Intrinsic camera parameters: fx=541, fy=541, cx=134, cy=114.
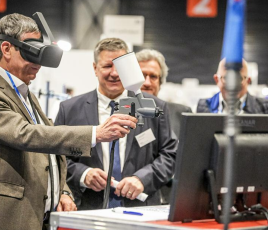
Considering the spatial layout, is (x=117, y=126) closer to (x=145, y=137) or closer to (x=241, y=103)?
(x=145, y=137)

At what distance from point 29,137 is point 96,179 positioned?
0.76m

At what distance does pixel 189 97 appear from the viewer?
8.88 m

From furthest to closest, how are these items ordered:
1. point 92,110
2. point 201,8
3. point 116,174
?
point 201,8 < point 92,110 < point 116,174

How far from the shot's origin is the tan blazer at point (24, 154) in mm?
2449

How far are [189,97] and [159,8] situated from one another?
235 inches

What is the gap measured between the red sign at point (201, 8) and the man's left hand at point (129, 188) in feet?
28.7

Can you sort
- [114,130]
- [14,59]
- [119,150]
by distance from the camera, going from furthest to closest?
[119,150]
[14,59]
[114,130]

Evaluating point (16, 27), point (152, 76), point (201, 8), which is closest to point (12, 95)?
point (16, 27)

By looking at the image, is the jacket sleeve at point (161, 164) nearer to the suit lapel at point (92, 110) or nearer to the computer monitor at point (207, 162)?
the suit lapel at point (92, 110)

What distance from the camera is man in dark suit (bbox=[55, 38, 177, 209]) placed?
325cm

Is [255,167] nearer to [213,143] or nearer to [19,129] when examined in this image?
[213,143]

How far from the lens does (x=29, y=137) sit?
2434 mm

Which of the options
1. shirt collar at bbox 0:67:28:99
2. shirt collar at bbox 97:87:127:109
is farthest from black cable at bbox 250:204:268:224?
shirt collar at bbox 97:87:127:109

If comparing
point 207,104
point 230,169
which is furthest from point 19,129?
point 207,104
